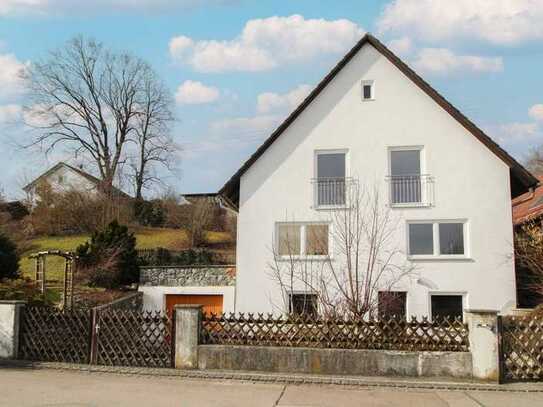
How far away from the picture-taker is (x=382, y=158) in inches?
720

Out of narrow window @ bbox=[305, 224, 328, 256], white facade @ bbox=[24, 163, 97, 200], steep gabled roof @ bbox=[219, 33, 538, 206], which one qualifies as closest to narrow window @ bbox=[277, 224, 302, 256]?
narrow window @ bbox=[305, 224, 328, 256]

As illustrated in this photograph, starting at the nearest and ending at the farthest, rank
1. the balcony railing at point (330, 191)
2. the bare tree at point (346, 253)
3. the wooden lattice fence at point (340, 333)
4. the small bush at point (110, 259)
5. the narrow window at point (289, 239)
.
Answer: the wooden lattice fence at point (340, 333) < the bare tree at point (346, 253) < the balcony railing at point (330, 191) < the narrow window at point (289, 239) < the small bush at point (110, 259)

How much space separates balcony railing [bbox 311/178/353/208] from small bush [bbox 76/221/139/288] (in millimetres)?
9472

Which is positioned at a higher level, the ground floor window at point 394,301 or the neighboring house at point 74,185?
the neighboring house at point 74,185

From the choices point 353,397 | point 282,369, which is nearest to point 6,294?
point 282,369

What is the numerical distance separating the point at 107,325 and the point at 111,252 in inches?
482

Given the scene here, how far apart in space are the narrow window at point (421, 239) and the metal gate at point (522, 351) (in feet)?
26.1

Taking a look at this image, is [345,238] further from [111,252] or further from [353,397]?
[111,252]

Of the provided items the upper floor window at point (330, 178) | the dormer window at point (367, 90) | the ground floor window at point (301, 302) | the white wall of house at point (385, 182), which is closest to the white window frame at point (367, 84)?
the dormer window at point (367, 90)

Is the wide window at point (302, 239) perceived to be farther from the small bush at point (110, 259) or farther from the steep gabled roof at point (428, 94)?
the small bush at point (110, 259)

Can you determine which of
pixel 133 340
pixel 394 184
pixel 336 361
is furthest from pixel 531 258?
pixel 133 340

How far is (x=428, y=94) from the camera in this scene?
18250 millimetres

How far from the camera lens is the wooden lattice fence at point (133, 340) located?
424 inches

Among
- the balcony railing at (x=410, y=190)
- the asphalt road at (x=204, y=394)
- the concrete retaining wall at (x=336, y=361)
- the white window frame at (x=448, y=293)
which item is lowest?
the asphalt road at (x=204, y=394)
